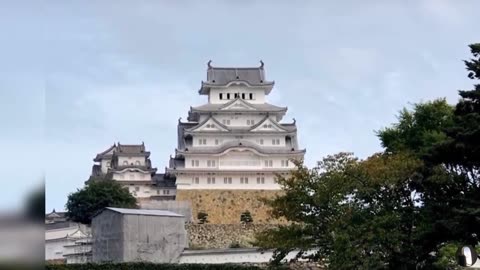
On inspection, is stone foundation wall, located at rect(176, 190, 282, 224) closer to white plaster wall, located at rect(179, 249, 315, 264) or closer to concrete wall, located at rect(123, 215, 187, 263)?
white plaster wall, located at rect(179, 249, 315, 264)

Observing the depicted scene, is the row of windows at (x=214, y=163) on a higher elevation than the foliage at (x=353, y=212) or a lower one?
higher

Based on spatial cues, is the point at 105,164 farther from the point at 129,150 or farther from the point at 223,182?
the point at 223,182

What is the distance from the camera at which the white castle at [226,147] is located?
139 feet

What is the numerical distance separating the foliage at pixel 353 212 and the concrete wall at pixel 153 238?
301 inches

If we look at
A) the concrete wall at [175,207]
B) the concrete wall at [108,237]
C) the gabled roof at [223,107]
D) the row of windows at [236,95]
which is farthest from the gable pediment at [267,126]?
the concrete wall at [108,237]

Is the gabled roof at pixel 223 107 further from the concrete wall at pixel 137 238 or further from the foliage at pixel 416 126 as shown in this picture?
the foliage at pixel 416 126

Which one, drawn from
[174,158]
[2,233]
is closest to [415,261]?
[2,233]

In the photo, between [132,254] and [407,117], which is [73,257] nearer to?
[132,254]

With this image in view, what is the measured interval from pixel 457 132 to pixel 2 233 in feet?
38.8

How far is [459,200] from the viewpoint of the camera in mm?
12953

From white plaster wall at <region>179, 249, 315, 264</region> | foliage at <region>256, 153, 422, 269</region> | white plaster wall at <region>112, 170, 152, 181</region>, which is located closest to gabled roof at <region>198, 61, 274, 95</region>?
white plaster wall at <region>112, 170, 152, 181</region>

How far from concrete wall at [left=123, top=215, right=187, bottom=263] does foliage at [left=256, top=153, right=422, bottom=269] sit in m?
7.65

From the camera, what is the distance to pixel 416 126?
23.5 metres

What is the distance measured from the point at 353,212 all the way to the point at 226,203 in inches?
999
